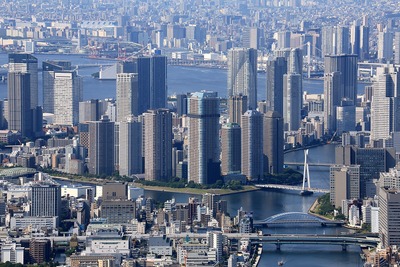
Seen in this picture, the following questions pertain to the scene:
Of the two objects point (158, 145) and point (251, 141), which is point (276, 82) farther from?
point (158, 145)

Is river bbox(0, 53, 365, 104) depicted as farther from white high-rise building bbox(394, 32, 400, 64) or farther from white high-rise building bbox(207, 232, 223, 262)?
white high-rise building bbox(207, 232, 223, 262)

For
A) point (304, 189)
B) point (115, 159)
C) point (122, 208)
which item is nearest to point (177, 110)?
point (115, 159)

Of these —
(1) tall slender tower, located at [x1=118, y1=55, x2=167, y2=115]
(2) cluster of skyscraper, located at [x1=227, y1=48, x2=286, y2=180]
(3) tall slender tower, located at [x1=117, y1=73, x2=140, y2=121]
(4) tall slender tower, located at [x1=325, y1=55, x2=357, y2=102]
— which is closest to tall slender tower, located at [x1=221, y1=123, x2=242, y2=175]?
(2) cluster of skyscraper, located at [x1=227, y1=48, x2=286, y2=180]

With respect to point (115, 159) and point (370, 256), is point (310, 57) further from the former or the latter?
point (370, 256)

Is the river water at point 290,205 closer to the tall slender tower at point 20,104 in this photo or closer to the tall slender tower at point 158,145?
the tall slender tower at point 158,145

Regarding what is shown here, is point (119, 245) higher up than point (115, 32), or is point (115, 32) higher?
point (115, 32)

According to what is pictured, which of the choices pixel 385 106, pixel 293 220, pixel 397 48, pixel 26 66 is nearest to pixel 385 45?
pixel 397 48

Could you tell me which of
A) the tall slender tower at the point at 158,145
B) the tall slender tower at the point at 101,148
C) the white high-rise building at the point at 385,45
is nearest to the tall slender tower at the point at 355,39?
the white high-rise building at the point at 385,45
